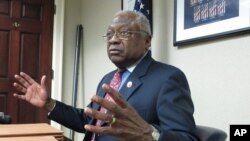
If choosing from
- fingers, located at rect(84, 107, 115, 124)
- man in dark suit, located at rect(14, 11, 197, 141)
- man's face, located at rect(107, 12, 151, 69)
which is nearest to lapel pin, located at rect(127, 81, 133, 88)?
man in dark suit, located at rect(14, 11, 197, 141)

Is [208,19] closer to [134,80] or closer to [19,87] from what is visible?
[134,80]

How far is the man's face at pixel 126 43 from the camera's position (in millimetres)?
1434

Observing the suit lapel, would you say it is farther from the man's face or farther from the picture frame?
the picture frame

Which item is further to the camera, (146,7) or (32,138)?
(146,7)

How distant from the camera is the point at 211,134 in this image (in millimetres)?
1010

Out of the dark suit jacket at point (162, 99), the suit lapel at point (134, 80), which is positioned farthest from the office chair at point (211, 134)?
the suit lapel at point (134, 80)

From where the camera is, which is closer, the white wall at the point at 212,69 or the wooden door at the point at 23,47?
the white wall at the point at 212,69

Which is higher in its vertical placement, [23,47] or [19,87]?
[23,47]

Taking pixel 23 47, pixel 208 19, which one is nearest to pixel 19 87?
pixel 208 19

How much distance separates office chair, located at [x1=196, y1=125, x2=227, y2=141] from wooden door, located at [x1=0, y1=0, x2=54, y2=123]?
101 inches

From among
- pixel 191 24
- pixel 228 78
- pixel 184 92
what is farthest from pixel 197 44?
pixel 184 92

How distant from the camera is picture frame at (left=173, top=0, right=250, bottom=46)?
1.53m

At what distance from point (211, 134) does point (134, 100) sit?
0.36m

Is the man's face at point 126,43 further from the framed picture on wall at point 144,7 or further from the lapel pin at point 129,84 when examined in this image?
the framed picture on wall at point 144,7
